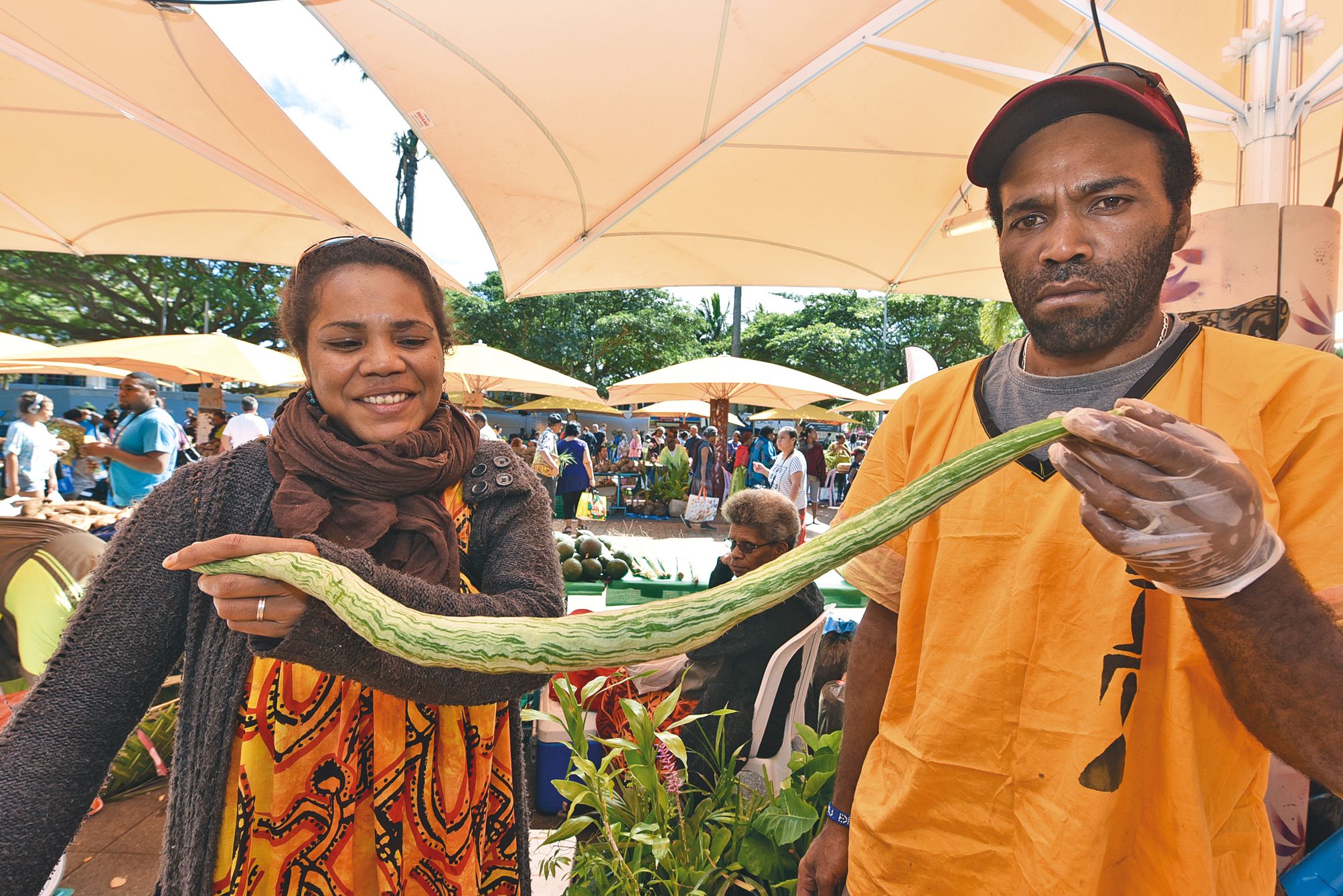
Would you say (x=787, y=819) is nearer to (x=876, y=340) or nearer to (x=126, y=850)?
(x=126, y=850)

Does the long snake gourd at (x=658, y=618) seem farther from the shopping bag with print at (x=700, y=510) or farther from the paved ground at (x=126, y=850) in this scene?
the shopping bag with print at (x=700, y=510)

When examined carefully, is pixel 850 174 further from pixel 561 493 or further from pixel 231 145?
pixel 561 493

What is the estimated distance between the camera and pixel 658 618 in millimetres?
846

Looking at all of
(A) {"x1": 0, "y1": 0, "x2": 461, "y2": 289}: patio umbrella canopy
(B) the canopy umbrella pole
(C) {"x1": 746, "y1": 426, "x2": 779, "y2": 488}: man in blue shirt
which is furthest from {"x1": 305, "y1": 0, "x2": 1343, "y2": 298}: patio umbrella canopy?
(C) {"x1": 746, "y1": 426, "x2": 779, "y2": 488}: man in blue shirt

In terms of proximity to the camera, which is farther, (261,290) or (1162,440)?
(261,290)

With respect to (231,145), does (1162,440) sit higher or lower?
lower

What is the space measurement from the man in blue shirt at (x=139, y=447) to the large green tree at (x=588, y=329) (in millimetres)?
17649

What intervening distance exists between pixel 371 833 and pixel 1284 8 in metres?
3.48

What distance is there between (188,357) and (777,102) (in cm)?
940

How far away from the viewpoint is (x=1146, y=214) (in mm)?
1124

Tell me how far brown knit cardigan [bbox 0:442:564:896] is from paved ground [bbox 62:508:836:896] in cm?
188

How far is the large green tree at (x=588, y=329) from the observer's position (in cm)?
2493

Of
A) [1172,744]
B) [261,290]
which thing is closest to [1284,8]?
[1172,744]

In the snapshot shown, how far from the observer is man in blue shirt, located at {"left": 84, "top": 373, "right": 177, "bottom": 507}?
6141 mm
